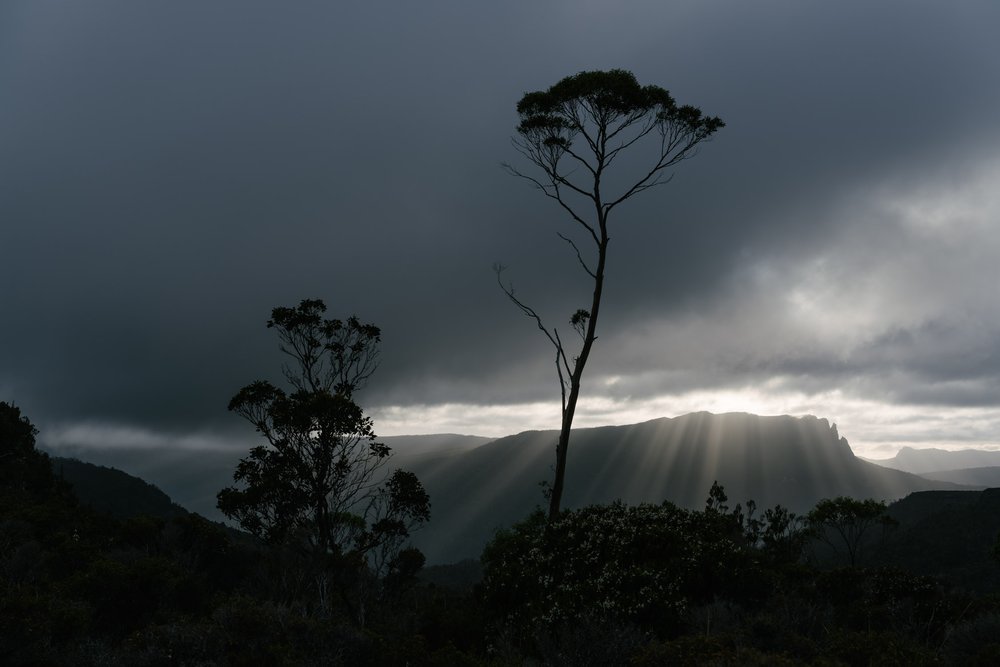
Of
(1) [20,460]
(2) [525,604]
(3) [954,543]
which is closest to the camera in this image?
(2) [525,604]

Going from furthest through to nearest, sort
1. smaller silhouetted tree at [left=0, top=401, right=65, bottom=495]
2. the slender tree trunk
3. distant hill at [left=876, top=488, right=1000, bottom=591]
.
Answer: distant hill at [left=876, top=488, right=1000, bottom=591] < smaller silhouetted tree at [left=0, top=401, right=65, bottom=495] < the slender tree trunk

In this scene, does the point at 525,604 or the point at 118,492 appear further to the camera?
the point at 118,492

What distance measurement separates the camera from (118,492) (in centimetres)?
12725

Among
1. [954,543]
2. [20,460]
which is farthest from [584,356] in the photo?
[954,543]

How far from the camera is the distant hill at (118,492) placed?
11504 centimetres

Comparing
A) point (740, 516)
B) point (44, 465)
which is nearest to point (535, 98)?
point (740, 516)

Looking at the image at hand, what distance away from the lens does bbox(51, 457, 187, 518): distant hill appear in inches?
4529

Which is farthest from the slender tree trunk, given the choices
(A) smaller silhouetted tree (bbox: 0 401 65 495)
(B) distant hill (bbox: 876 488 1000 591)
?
(B) distant hill (bbox: 876 488 1000 591)

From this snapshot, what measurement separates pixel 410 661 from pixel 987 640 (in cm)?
888

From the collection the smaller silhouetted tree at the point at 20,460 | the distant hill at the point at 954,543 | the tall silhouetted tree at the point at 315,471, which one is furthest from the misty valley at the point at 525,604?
the distant hill at the point at 954,543

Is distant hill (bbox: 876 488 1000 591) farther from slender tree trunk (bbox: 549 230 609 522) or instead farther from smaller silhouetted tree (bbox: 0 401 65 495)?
smaller silhouetted tree (bbox: 0 401 65 495)

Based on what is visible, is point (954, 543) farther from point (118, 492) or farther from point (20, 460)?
point (118, 492)

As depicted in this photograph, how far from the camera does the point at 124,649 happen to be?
1018cm

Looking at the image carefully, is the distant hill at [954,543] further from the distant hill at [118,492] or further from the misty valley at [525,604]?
the distant hill at [118,492]
